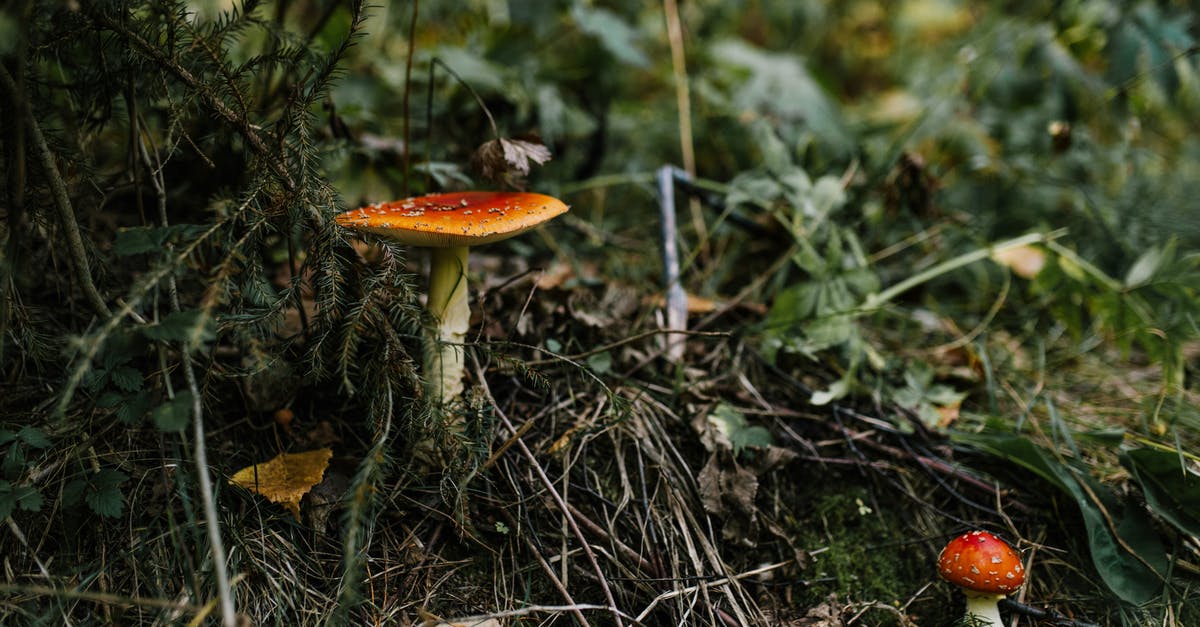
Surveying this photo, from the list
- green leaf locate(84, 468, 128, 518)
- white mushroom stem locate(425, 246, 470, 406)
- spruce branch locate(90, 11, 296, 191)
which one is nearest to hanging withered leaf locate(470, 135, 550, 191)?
white mushroom stem locate(425, 246, 470, 406)

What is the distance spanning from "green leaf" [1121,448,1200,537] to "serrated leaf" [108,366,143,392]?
2.58 meters

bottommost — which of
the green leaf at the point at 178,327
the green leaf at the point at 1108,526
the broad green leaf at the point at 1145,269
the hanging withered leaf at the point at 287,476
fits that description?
the green leaf at the point at 1108,526

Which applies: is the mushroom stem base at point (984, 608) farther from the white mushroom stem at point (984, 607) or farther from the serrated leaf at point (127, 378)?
the serrated leaf at point (127, 378)

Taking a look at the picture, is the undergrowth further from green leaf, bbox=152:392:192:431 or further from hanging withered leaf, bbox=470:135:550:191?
hanging withered leaf, bbox=470:135:550:191

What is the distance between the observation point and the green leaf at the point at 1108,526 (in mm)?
1701

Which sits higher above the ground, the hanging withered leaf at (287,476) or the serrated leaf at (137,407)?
the serrated leaf at (137,407)

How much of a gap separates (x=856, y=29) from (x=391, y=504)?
19.7 ft

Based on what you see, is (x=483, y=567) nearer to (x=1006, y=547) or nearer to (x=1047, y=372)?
(x=1006, y=547)

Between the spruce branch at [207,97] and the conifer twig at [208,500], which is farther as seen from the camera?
the spruce branch at [207,97]

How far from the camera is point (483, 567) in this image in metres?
1.67

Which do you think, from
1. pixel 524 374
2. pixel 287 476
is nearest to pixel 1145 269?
pixel 524 374

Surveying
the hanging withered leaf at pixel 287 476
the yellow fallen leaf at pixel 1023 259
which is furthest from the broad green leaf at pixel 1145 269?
the hanging withered leaf at pixel 287 476

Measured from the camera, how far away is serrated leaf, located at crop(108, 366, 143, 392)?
4.76ft

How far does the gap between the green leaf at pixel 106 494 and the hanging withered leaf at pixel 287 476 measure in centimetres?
22
